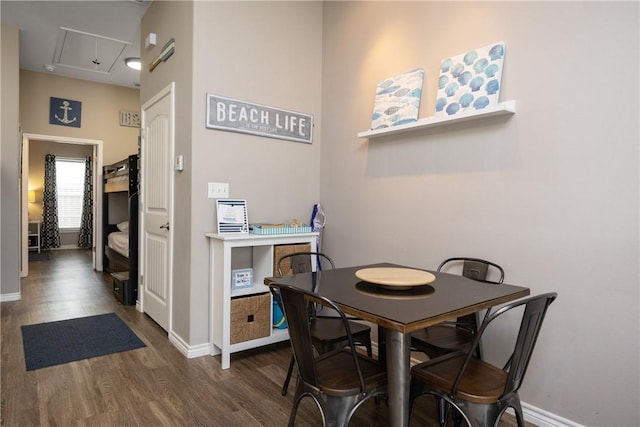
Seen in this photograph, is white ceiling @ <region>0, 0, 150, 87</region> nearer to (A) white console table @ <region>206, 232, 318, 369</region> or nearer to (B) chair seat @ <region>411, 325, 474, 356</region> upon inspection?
(A) white console table @ <region>206, 232, 318, 369</region>

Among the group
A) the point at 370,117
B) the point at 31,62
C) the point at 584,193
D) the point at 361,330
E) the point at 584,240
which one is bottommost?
the point at 361,330

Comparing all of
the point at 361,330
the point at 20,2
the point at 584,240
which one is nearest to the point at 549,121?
the point at 584,240

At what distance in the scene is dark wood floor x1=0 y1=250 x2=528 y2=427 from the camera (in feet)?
6.54

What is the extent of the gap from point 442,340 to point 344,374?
2.31 feet

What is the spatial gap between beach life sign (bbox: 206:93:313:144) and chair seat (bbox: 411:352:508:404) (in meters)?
2.18

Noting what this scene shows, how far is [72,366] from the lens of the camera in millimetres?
2582

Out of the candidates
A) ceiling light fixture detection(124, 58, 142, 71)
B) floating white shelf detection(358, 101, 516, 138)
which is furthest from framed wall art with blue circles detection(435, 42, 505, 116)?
ceiling light fixture detection(124, 58, 142, 71)

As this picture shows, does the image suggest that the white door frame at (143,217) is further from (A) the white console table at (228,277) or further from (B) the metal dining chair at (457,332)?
(B) the metal dining chair at (457,332)

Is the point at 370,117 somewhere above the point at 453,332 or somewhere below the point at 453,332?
above

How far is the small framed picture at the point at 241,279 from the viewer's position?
2836 mm

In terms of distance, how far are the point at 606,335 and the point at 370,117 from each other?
6.76ft

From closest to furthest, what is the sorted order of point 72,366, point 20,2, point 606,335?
point 606,335 → point 72,366 → point 20,2

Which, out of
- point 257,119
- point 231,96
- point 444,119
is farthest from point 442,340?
point 231,96

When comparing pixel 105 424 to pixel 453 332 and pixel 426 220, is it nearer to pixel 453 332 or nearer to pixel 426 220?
pixel 453 332
